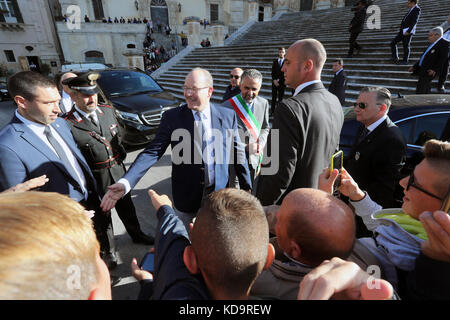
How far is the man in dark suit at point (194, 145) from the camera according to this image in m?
2.02

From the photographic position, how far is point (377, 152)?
217cm

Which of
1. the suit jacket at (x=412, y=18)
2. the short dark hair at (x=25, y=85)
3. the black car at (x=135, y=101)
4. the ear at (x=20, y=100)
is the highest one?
the suit jacket at (x=412, y=18)

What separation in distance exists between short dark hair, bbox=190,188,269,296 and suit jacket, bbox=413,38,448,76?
22.6 feet

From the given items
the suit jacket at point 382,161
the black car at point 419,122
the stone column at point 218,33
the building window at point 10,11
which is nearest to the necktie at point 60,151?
the suit jacket at point 382,161

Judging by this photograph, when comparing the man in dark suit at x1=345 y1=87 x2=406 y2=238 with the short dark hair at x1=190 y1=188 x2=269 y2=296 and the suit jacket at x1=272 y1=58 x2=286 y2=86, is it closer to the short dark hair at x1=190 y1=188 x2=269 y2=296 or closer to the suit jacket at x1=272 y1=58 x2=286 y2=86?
the short dark hair at x1=190 y1=188 x2=269 y2=296

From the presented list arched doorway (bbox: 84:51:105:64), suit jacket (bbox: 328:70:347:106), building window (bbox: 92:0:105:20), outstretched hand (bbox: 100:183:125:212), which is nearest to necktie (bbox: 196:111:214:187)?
outstretched hand (bbox: 100:183:125:212)

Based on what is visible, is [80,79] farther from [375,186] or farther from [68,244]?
[375,186]

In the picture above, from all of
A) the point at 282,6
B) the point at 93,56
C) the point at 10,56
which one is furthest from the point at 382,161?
the point at 10,56

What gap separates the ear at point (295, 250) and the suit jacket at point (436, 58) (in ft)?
22.2

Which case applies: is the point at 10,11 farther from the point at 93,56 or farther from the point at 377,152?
the point at 377,152

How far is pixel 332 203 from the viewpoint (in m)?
0.89

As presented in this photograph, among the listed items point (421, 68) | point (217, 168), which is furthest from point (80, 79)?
point (421, 68)

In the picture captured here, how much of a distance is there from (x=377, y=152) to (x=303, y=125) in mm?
1007

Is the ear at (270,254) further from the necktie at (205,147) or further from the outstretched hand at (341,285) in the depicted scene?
the necktie at (205,147)
